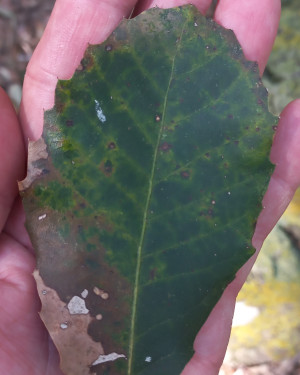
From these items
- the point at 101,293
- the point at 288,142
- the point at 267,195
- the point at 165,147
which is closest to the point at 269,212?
the point at 267,195

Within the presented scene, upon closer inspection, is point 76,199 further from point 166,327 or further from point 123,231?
point 166,327

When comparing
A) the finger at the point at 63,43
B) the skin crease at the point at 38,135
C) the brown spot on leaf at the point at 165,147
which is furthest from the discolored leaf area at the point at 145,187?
the finger at the point at 63,43

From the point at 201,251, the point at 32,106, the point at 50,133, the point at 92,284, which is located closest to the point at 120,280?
Answer: the point at 92,284

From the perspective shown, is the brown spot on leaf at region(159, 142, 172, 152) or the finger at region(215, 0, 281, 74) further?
the finger at region(215, 0, 281, 74)

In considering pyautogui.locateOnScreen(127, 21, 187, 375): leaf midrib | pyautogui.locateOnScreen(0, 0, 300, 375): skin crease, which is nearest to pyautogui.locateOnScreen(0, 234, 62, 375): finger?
pyautogui.locateOnScreen(0, 0, 300, 375): skin crease

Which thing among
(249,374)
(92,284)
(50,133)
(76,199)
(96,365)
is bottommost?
(249,374)

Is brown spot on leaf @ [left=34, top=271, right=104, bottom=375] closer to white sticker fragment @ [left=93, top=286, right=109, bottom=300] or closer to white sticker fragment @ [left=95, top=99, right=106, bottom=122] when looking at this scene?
white sticker fragment @ [left=93, top=286, right=109, bottom=300]

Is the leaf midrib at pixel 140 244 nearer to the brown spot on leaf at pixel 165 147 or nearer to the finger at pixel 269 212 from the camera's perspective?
the brown spot on leaf at pixel 165 147

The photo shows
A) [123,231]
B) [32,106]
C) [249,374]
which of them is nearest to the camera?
[123,231]
